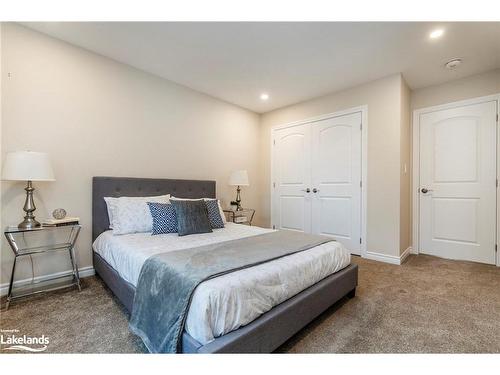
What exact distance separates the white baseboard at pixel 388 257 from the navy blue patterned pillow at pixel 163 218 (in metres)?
2.63

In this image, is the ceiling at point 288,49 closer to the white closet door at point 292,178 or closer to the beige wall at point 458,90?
the beige wall at point 458,90

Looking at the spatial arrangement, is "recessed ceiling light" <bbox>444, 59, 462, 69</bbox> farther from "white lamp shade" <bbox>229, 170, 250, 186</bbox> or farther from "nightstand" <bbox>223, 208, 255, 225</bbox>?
"nightstand" <bbox>223, 208, 255, 225</bbox>

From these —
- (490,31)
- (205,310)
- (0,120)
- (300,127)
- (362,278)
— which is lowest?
(362,278)

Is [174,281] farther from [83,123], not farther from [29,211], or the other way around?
[83,123]

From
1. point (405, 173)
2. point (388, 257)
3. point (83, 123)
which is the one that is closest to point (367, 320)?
point (388, 257)

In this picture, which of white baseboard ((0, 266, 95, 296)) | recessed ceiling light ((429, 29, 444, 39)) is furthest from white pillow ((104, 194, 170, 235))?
recessed ceiling light ((429, 29, 444, 39))

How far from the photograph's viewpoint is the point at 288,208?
14.3 feet

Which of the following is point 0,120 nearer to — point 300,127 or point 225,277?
point 225,277

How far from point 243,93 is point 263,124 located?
3.53ft

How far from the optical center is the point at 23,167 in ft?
6.43

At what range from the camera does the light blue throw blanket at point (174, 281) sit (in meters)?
1.23

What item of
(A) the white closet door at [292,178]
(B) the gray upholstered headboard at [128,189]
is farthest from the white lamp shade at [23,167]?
(A) the white closet door at [292,178]

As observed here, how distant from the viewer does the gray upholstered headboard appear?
2627 millimetres

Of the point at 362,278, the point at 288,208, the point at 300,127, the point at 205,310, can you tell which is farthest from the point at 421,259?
the point at 205,310
